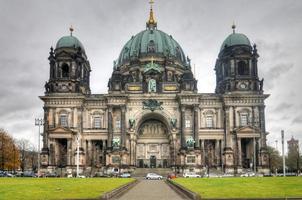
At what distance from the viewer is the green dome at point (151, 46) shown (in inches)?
4360

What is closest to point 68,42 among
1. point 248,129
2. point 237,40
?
point 237,40

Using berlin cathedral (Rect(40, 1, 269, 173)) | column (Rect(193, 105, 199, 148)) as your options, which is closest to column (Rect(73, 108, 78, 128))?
berlin cathedral (Rect(40, 1, 269, 173))

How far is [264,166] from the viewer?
8944 cm

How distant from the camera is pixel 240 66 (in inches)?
3777

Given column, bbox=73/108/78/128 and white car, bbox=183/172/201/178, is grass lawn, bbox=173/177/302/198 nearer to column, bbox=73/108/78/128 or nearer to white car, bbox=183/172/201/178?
white car, bbox=183/172/201/178

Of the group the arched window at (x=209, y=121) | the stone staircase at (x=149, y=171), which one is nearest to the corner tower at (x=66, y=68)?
the stone staircase at (x=149, y=171)

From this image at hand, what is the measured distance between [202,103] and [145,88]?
12.4 metres

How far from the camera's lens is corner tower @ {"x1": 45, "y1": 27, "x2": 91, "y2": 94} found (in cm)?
9444

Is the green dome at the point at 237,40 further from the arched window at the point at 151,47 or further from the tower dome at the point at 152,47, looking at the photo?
the arched window at the point at 151,47

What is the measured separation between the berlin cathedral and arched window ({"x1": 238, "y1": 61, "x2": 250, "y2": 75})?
0.21 m

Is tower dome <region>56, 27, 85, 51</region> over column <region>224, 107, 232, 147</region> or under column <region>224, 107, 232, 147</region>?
over

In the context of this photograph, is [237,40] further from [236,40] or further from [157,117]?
Answer: [157,117]

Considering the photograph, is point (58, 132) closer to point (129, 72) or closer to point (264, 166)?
point (129, 72)

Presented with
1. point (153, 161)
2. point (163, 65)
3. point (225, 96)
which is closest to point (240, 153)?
point (225, 96)
